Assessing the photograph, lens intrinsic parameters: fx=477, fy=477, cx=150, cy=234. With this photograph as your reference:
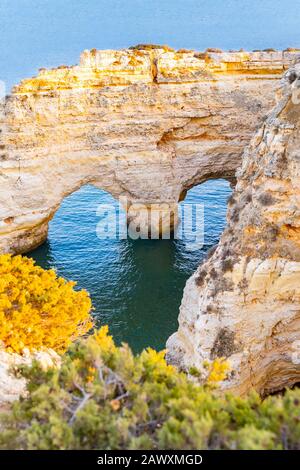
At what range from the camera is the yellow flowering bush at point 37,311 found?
1457 cm

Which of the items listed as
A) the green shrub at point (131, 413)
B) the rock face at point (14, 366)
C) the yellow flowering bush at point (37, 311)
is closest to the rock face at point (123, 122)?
the yellow flowering bush at point (37, 311)

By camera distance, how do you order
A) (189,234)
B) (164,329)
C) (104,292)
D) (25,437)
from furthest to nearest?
(189,234) < (104,292) < (164,329) < (25,437)

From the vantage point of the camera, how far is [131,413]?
7535 mm

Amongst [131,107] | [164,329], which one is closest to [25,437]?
[164,329]

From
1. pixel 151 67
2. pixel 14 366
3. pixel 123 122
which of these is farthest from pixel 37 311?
pixel 151 67

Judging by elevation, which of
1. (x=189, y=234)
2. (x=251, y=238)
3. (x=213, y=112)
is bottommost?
(x=189, y=234)

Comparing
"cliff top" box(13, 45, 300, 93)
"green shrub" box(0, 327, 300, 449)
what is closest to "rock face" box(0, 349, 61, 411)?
"green shrub" box(0, 327, 300, 449)

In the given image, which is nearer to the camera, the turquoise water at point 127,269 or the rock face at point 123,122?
the turquoise water at point 127,269

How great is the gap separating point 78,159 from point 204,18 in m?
132

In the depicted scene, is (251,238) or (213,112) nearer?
(251,238)

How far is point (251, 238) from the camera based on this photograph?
1535 centimetres

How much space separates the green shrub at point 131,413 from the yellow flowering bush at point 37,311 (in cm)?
560

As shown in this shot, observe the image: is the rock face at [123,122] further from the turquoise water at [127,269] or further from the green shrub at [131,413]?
the green shrub at [131,413]

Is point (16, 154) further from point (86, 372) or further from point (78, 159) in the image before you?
point (86, 372)
